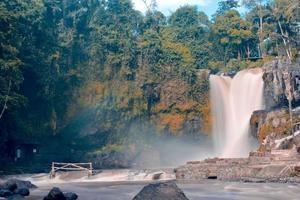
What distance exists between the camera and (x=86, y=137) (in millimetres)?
36969

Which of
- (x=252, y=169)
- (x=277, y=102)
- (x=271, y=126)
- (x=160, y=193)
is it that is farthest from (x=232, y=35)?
(x=160, y=193)

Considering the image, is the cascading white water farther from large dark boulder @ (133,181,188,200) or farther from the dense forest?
large dark boulder @ (133,181,188,200)

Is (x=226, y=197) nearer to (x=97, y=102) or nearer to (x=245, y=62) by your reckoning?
(x=97, y=102)

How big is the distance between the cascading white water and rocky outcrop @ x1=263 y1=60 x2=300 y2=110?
175 centimetres

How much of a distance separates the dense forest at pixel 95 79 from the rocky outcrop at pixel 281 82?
5.08 m

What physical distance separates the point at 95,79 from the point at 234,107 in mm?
12456

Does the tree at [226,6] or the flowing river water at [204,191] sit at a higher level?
the tree at [226,6]

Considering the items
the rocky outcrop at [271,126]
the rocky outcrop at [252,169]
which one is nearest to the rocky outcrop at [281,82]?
the rocky outcrop at [271,126]

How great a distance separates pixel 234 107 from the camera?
39.3 m

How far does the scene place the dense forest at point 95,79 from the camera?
33.2m

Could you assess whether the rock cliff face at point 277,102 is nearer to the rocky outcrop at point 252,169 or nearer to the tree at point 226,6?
the rocky outcrop at point 252,169

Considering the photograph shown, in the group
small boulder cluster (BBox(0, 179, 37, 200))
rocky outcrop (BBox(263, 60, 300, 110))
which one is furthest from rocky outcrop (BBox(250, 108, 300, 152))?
small boulder cluster (BBox(0, 179, 37, 200))

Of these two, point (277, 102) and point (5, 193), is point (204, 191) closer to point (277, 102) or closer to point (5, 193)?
point (5, 193)

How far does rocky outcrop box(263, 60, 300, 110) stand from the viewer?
1316 inches
